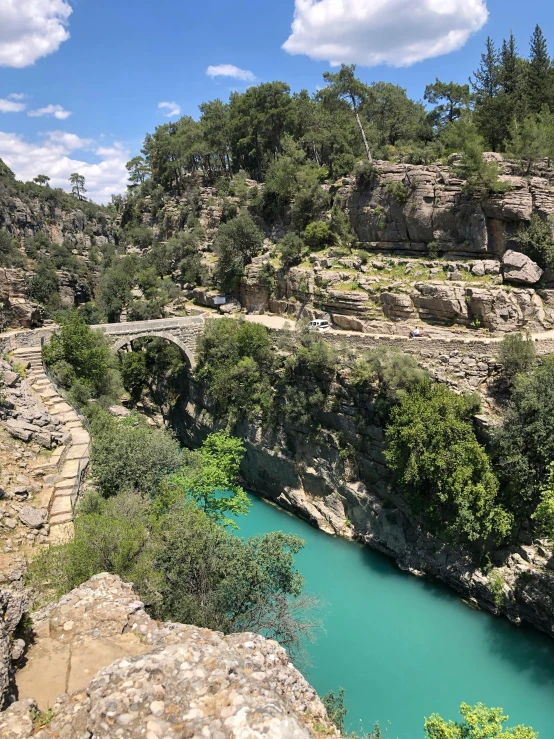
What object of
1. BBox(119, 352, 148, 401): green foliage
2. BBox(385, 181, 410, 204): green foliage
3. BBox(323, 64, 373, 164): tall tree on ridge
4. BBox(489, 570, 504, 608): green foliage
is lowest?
BBox(489, 570, 504, 608): green foliage

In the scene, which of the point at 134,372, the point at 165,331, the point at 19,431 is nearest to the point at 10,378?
the point at 19,431

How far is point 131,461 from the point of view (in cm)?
1272

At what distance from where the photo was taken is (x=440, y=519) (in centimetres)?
1566

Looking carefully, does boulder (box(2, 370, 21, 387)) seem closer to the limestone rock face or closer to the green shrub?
the limestone rock face

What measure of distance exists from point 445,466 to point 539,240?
38.0 feet

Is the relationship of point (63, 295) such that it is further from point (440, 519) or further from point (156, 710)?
point (156, 710)

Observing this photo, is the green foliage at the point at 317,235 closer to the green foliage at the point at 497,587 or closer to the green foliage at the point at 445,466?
the green foliage at the point at 445,466

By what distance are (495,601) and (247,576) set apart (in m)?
8.67

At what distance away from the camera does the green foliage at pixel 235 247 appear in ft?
91.9

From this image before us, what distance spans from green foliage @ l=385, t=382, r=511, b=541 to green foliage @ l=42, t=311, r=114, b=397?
13.6 metres

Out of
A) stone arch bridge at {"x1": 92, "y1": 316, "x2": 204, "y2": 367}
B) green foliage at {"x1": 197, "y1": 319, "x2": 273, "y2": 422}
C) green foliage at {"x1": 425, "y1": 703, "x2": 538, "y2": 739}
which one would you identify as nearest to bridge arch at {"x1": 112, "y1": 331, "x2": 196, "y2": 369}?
stone arch bridge at {"x1": 92, "y1": 316, "x2": 204, "y2": 367}

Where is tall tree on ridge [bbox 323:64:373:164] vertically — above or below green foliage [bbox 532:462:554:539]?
above

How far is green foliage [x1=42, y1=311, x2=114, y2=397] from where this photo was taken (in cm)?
2045

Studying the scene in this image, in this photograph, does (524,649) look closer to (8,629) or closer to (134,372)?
(8,629)
